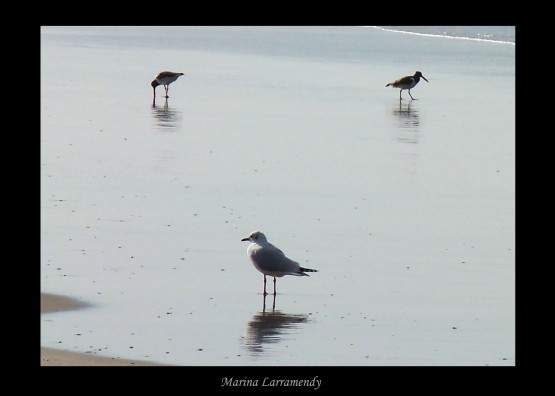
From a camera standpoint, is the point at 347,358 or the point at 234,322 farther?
the point at 234,322

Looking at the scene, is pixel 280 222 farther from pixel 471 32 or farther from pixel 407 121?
pixel 471 32

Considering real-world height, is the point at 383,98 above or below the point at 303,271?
above

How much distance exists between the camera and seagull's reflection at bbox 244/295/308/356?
32.6 feet

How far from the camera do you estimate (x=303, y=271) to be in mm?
11688

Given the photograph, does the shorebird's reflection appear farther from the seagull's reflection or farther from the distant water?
the distant water

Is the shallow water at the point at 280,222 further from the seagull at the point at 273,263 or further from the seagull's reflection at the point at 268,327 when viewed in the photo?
the seagull at the point at 273,263

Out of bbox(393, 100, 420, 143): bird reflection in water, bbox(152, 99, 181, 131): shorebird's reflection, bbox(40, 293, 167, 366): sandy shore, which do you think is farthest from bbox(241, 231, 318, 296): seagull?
bbox(152, 99, 181, 131): shorebird's reflection

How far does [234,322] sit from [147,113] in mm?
14595

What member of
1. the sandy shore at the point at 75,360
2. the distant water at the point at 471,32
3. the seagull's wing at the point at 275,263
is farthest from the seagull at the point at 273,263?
the distant water at the point at 471,32

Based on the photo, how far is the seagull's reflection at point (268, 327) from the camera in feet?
32.6

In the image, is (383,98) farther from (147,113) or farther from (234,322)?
(234,322)

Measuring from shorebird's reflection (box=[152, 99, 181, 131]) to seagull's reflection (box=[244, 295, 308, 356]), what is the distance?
11.5m

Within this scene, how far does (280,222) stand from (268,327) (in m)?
3.69
